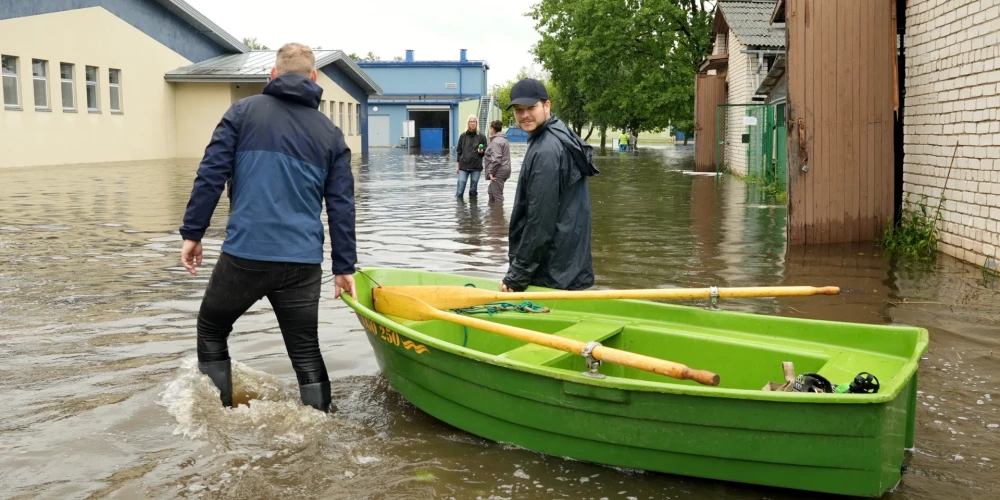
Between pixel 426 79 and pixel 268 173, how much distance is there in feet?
214

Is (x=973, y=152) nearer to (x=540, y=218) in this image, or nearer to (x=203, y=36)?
(x=540, y=218)

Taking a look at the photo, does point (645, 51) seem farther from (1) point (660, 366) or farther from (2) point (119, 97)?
(1) point (660, 366)

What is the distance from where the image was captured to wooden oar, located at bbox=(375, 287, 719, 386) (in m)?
4.03

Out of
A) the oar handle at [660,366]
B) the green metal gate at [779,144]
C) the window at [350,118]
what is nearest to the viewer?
the oar handle at [660,366]

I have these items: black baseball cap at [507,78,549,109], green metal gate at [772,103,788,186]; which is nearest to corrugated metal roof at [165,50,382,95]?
green metal gate at [772,103,788,186]

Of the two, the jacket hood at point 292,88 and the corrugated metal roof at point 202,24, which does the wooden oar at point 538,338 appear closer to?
the jacket hood at point 292,88

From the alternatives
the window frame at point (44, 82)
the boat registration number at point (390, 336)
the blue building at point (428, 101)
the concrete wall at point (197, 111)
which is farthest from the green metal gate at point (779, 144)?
the blue building at point (428, 101)

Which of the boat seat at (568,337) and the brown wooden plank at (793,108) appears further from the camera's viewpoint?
the brown wooden plank at (793,108)

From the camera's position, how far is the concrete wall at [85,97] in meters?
27.8

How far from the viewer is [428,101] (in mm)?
61125

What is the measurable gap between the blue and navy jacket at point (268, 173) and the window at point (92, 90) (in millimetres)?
29803

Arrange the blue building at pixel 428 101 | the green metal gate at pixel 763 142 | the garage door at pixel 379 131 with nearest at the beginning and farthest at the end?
the green metal gate at pixel 763 142, the blue building at pixel 428 101, the garage door at pixel 379 131

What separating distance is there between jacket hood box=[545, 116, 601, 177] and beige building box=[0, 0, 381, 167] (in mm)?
25537

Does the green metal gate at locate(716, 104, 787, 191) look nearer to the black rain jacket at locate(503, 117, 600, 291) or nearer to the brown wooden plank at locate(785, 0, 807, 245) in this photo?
the brown wooden plank at locate(785, 0, 807, 245)
